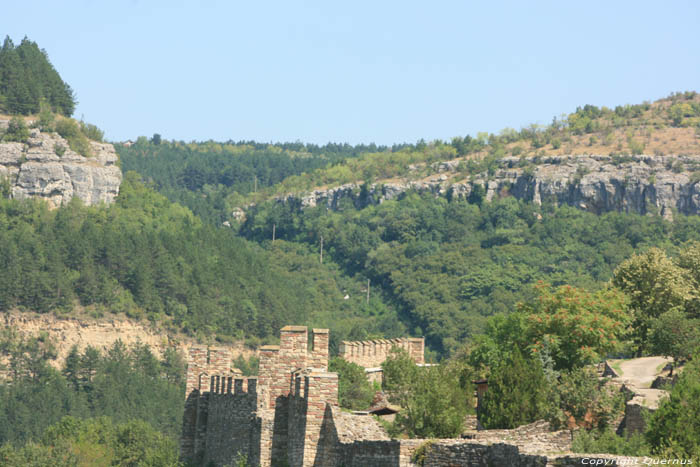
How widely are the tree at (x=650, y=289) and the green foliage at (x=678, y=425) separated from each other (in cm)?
2019

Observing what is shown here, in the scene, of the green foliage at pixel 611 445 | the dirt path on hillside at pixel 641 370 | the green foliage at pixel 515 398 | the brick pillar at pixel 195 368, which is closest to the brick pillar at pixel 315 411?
Result: the green foliage at pixel 515 398

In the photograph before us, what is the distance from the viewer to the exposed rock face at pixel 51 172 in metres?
174

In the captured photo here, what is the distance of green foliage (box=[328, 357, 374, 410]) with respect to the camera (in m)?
38.7

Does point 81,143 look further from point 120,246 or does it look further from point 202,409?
point 202,409

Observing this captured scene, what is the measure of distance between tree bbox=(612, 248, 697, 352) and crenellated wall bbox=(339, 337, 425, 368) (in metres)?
8.45

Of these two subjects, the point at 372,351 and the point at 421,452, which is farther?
the point at 372,351

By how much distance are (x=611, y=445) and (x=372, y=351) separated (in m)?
25.7

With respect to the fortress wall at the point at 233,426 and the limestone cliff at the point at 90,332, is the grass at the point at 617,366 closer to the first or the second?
the fortress wall at the point at 233,426

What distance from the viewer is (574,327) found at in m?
36.3

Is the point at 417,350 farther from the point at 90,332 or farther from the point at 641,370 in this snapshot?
the point at 90,332

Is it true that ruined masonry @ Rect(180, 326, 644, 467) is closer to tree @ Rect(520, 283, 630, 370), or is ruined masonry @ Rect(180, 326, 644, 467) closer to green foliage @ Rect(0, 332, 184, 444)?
tree @ Rect(520, 283, 630, 370)

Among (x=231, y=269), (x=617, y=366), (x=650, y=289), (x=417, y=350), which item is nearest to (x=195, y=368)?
(x=617, y=366)

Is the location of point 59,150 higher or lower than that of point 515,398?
higher

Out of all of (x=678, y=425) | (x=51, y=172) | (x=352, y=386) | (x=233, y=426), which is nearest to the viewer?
(x=678, y=425)
